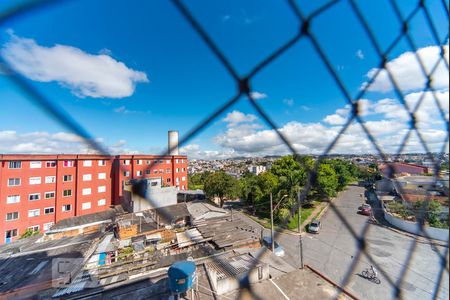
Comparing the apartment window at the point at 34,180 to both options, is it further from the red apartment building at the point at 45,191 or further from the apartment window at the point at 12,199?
the apartment window at the point at 12,199

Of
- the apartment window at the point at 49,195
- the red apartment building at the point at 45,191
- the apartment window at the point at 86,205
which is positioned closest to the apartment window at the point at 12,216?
the red apartment building at the point at 45,191

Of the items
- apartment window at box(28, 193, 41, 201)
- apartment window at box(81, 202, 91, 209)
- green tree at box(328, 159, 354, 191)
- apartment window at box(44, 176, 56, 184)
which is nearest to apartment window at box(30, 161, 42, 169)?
apartment window at box(44, 176, 56, 184)

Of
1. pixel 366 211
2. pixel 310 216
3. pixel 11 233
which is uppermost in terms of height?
pixel 11 233

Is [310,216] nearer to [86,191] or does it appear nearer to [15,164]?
[86,191]

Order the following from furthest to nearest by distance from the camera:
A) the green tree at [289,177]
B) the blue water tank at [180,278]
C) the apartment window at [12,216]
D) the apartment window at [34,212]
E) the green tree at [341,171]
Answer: the green tree at [341,171] < the green tree at [289,177] < the apartment window at [34,212] < the apartment window at [12,216] < the blue water tank at [180,278]

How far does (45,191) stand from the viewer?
905 cm

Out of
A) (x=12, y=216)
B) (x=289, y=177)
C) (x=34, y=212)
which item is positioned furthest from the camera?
(x=289, y=177)

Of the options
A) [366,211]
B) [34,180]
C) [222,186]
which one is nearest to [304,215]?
[366,211]

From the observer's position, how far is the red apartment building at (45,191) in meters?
8.23

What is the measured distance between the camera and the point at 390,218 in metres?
9.40

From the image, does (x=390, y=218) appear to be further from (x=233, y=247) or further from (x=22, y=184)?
(x=22, y=184)

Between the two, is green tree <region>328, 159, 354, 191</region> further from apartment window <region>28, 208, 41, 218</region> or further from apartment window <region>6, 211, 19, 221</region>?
apartment window <region>6, 211, 19, 221</region>

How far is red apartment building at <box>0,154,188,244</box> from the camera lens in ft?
27.0

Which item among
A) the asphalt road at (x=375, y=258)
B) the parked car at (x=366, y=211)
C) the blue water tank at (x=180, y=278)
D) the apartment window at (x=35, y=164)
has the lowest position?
the asphalt road at (x=375, y=258)
